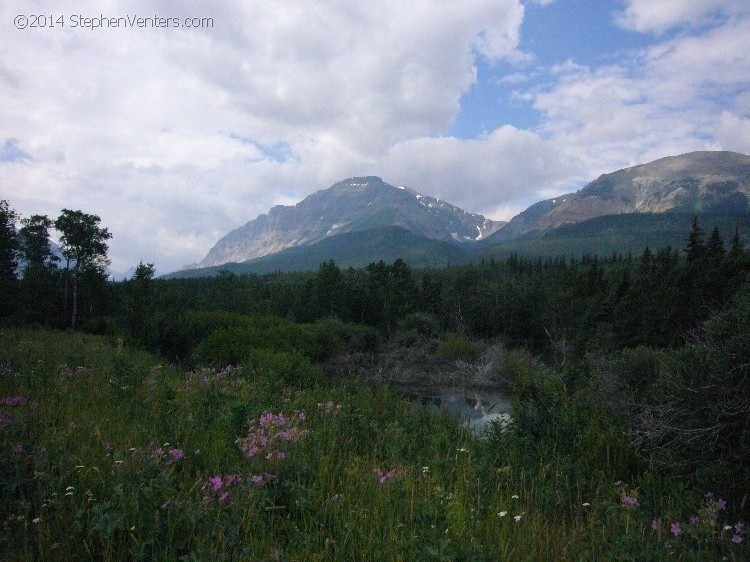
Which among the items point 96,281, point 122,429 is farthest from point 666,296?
point 96,281

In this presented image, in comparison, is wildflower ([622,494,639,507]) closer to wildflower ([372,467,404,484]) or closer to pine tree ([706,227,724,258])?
wildflower ([372,467,404,484])

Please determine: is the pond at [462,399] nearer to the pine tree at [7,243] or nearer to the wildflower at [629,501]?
the wildflower at [629,501]

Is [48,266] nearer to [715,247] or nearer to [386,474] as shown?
[386,474]

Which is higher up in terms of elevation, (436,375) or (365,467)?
(365,467)

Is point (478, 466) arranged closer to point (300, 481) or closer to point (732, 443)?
point (300, 481)

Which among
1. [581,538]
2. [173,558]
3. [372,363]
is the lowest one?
[372,363]

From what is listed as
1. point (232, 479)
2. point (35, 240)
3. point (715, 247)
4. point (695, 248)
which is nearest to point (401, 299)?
point (695, 248)

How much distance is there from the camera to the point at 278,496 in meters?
3.91

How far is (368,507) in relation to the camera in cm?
383

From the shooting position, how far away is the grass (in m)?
3.02

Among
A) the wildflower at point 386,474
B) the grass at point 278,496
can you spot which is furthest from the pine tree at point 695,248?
the wildflower at point 386,474

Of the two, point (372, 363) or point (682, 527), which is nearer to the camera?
point (682, 527)

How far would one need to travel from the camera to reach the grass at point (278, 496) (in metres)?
3.02

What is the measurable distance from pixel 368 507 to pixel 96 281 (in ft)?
137
